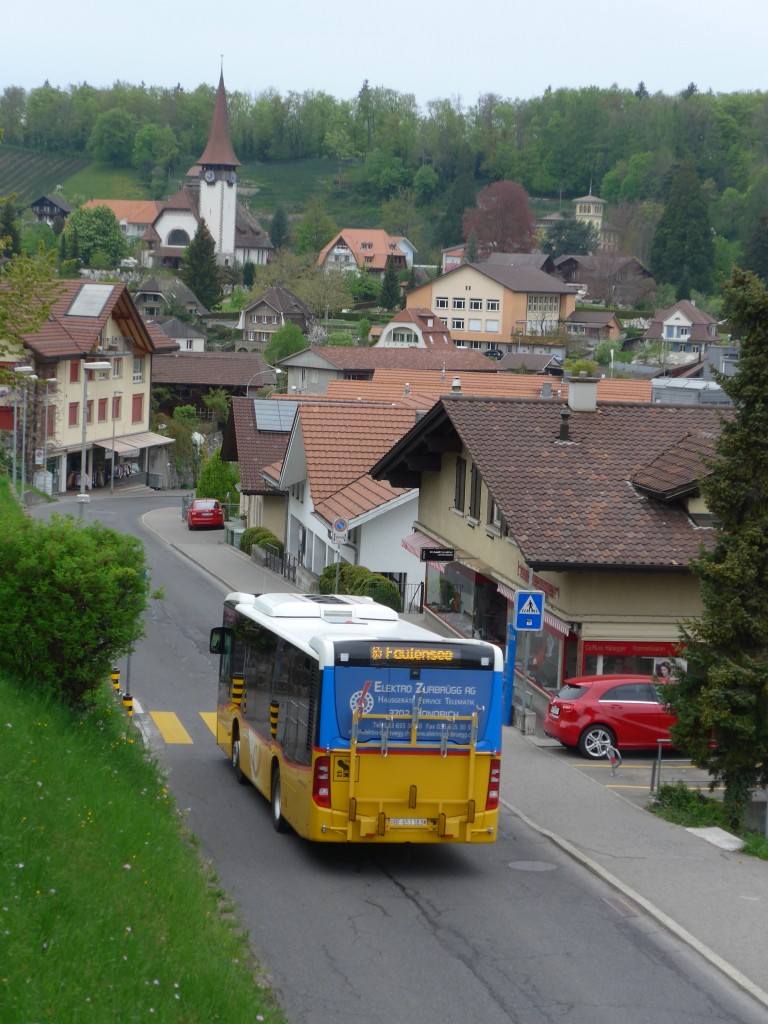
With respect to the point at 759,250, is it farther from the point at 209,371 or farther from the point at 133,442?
A: the point at 133,442

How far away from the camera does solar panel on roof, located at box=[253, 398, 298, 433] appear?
5747cm

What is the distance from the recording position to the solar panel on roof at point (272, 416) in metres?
57.5

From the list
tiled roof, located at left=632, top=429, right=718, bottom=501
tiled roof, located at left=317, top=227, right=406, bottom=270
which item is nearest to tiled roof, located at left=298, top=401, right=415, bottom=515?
tiled roof, located at left=632, top=429, right=718, bottom=501

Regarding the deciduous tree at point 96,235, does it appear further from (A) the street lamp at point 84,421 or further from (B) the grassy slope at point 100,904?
(B) the grassy slope at point 100,904

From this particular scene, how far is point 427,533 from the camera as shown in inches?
1292

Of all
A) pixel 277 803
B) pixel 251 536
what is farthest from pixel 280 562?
pixel 277 803

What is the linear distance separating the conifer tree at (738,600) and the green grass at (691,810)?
0.20 metres

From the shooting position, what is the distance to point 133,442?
82125 millimetres

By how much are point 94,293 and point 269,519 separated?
2864 centimetres

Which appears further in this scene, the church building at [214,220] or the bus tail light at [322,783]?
the church building at [214,220]

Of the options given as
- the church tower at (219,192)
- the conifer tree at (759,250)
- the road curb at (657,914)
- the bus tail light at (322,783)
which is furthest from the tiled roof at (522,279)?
the bus tail light at (322,783)

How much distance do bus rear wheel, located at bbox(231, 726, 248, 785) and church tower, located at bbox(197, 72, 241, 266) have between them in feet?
561

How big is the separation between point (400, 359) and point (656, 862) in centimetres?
8248

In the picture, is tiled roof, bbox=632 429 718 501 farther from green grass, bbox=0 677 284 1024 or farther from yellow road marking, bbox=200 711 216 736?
green grass, bbox=0 677 284 1024
